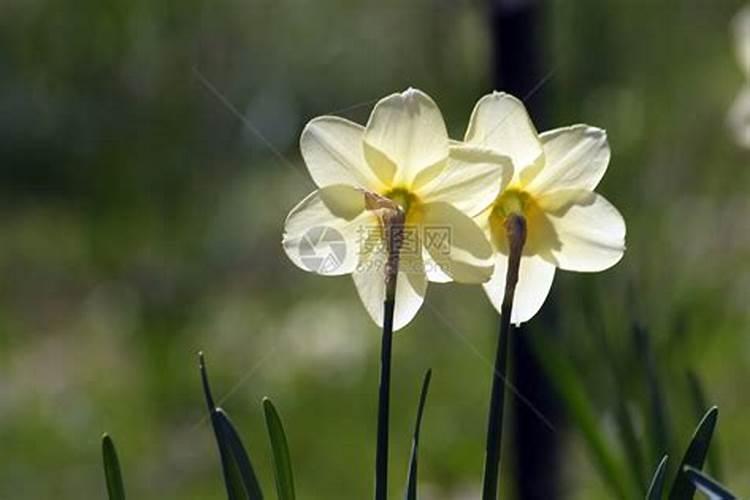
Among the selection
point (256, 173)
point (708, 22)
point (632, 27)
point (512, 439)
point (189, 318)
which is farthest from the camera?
point (708, 22)

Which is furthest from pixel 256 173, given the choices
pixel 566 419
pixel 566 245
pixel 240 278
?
pixel 566 245

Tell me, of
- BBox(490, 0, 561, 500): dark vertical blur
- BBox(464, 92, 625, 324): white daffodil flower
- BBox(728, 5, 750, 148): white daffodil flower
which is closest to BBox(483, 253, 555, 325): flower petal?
BBox(464, 92, 625, 324): white daffodil flower

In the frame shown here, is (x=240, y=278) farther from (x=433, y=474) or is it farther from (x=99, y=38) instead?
(x=433, y=474)

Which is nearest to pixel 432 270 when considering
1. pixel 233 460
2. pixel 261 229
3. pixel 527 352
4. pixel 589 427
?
pixel 233 460

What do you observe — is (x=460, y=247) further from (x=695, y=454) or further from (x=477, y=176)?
(x=695, y=454)

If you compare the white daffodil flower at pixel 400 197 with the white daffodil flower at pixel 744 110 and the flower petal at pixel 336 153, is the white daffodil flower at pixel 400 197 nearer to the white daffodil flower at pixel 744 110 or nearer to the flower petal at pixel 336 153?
the flower petal at pixel 336 153

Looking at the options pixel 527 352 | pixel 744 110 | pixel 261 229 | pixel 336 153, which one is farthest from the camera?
pixel 261 229

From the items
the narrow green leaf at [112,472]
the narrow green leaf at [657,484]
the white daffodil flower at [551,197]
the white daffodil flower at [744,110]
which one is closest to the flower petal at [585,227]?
the white daffodil flower at [551,197]

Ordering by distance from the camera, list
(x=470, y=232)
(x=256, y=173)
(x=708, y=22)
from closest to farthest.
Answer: (x=470, y=232) < (x=256, y=173) < (x=708, y=22)
